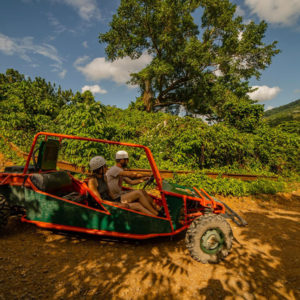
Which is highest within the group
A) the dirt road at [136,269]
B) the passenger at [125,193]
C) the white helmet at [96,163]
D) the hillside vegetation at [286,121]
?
the hillside vegetation at [286,121]

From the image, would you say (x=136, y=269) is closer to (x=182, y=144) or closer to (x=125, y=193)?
(x=125, y=193)

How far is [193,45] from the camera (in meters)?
16.2

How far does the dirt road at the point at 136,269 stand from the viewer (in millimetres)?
2189

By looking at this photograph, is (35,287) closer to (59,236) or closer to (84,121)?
(59,236)

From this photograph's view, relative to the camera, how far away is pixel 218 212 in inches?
135

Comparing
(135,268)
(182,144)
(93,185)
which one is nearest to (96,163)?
(93,185)

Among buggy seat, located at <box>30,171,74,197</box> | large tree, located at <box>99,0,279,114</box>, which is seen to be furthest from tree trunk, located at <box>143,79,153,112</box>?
buggy seat, located at <box>30,171,74,197</box>

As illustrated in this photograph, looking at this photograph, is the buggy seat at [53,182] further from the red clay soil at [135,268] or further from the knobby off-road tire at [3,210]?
the red clay soil at [135,268]

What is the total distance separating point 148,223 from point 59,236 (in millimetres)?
1761

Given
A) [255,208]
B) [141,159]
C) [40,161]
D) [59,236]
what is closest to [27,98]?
[141,159]

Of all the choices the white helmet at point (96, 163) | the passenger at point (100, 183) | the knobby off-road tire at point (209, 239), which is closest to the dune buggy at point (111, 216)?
the knobby off-road tire at point (209, 239)

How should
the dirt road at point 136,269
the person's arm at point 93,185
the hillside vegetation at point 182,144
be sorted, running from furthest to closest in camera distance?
1. the hillside vegetation at point 182,144
2. the person's arm at point 93,185
3. the dirt road at point 136,269

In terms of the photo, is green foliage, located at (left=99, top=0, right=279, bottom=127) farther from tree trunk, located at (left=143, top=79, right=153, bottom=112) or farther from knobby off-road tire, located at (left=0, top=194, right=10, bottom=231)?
knobby off-road tire, located at (left=0, top=194, right=10, bottom=231)

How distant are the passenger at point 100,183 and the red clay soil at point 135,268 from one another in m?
0.74
